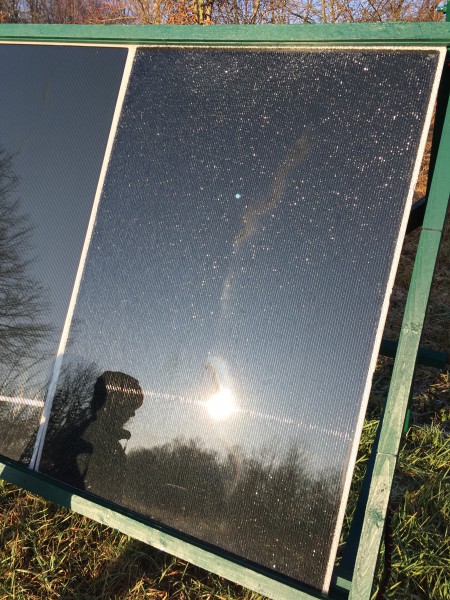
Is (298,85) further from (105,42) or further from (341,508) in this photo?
(341,508)

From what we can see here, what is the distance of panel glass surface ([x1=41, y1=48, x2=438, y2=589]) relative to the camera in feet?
5.70

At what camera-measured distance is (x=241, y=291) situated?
Answer: 6.18ft

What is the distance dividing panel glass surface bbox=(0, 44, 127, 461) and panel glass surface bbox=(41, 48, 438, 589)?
4.3 inches

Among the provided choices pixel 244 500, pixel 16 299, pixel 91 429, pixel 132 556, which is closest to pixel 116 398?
pixel 91 429

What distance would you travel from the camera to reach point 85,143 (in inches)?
88.4

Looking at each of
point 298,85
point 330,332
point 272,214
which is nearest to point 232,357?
point 330,332

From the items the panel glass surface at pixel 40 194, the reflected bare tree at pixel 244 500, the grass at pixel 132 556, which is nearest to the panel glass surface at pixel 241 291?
the reflected bare tree at pixel 244 500

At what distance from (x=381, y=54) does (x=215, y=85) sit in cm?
52

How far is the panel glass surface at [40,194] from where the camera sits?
220cm

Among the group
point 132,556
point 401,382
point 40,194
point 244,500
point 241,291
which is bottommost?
point 132,556

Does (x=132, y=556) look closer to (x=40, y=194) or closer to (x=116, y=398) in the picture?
(x=116, y=398)

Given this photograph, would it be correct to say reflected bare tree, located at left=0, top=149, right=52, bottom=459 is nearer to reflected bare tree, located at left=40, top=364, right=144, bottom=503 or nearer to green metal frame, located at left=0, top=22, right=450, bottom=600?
reflected bare tree, located at left=40, top=364, right=144, bottom=503

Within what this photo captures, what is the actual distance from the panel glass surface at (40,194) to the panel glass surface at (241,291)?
0.36 ft

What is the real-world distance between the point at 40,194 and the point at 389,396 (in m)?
1.43
